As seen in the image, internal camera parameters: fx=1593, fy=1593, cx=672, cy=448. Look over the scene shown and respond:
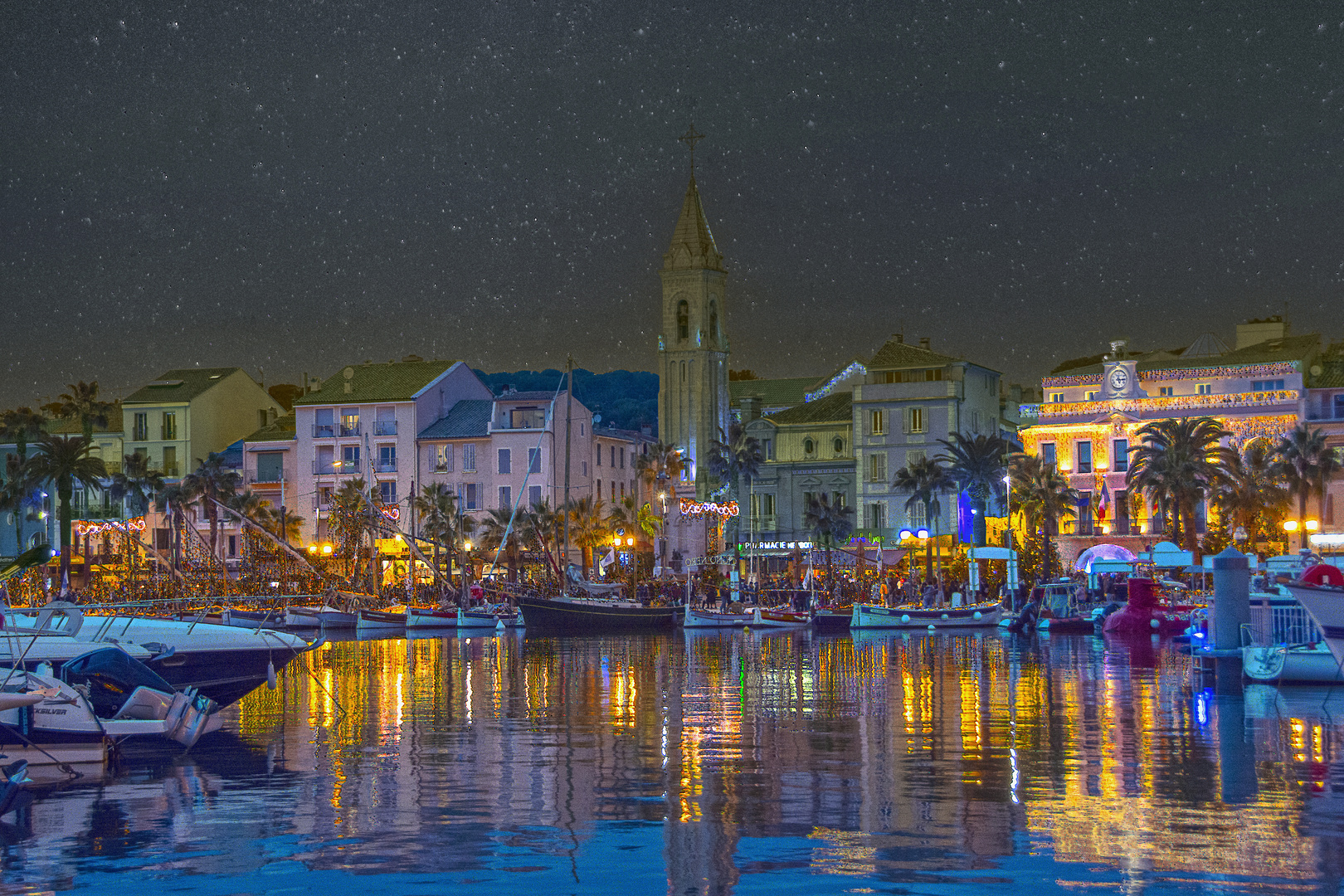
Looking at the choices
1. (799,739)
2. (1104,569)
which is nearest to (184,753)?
(799,739)

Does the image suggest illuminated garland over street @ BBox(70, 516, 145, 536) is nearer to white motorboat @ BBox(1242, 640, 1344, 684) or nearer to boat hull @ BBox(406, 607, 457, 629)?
boat hull @ BBox(406, 607, 457, 629)

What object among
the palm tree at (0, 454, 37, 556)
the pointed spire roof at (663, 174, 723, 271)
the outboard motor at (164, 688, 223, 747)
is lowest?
the outboard motor at (164, 688, 223, 747)

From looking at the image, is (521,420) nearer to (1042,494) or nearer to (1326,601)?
(1042,494)

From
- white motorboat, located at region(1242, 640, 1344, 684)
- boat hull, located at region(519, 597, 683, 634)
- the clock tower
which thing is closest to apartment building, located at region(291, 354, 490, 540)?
boat hull, located at region(519, 597, 683, 634)

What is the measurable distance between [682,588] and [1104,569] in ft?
78.4

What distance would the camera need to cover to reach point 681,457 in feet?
353

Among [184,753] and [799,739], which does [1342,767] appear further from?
[184,753]

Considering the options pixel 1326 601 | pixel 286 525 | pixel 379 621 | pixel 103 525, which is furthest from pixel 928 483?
pixel 1326 601

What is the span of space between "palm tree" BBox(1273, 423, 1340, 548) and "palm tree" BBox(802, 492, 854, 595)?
27011 mm

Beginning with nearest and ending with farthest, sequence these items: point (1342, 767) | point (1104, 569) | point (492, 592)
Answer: point (1342, 767) < point (1104, 569) < point (492, 592)

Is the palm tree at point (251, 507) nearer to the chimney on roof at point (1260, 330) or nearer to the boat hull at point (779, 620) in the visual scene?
the boat hull at point (779, 620)

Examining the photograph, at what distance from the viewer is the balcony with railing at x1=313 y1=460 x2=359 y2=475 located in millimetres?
98125

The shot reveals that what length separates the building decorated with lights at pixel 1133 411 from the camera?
84500 millimetres

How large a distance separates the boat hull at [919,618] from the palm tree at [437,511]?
29363mm
